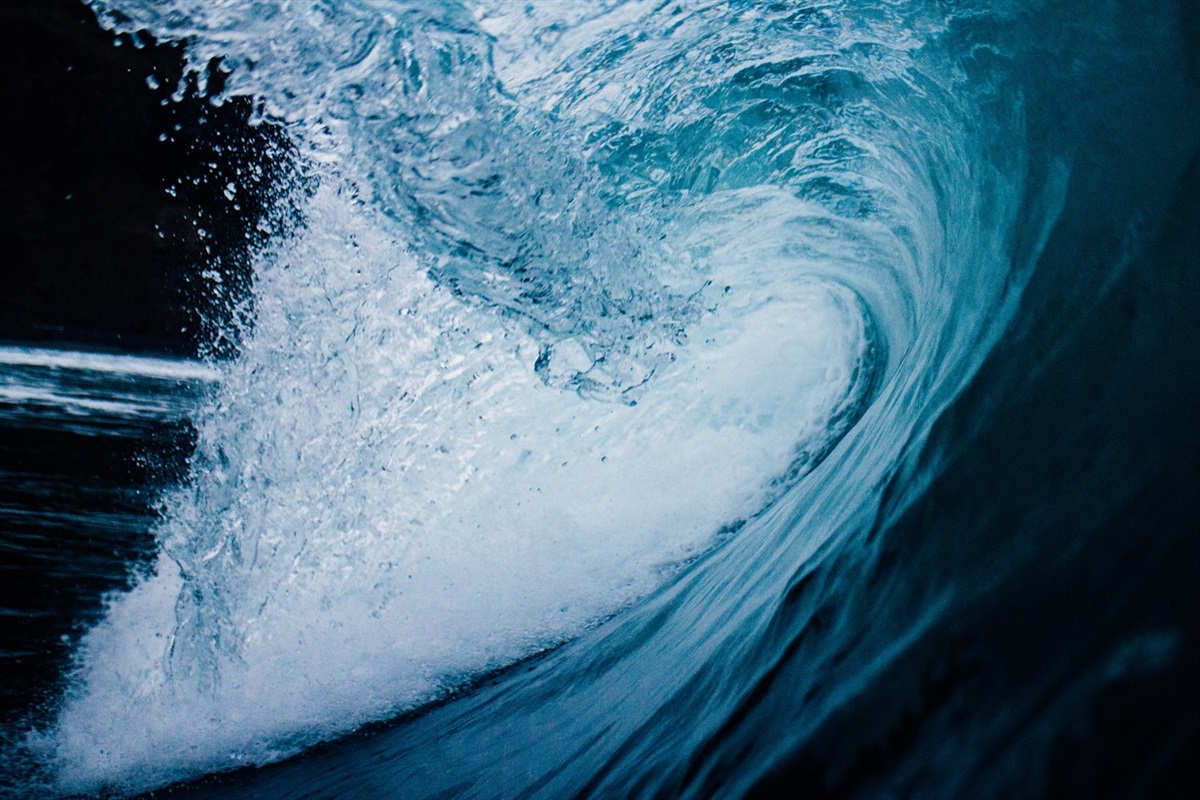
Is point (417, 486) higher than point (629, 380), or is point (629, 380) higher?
point (629, 380)

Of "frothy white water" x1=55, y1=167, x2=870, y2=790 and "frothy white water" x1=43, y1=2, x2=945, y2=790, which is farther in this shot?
"frothy white water" x1=55, y1=167, x2=870, y2=790

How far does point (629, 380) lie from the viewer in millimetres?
1867

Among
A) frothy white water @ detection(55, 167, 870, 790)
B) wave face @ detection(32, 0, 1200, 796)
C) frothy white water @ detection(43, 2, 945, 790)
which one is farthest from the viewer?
frothy white water @ detection(55, 167, 870, 790)

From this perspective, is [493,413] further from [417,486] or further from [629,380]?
[629,380]

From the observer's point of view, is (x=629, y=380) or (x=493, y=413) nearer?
(x=629, y=380)

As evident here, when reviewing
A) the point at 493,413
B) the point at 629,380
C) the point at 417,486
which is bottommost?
the point at 417,486

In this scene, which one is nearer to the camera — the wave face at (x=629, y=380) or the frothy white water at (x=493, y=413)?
the wave face at (x=629, y=380)

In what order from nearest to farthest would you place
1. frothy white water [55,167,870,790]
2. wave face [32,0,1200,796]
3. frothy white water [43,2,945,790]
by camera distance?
wave face [32,0,1200,796] < frothy white water [43,2,945,790] < frothy white water [55,167,870,790]

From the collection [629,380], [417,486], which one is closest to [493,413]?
[417,486]

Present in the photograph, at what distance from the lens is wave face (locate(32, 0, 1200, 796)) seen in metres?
1.27

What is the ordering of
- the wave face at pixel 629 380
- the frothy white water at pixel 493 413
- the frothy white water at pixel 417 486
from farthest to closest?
the frothy white water at pixel 417 486
the frothy white water at pixel 493 413
the wave face at pixel 629 380

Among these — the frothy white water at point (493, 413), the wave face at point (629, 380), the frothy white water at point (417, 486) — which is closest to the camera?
the wave face at point (629, 380)

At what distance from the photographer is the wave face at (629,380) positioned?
4.16ft

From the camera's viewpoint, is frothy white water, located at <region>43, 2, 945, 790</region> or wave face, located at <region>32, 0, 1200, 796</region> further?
frothy white water, located at <region>43, 2, 945, 790</region>
